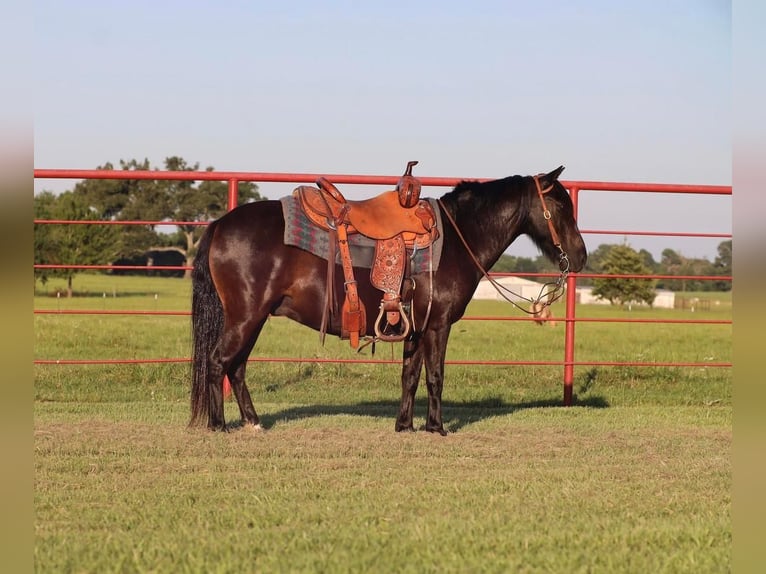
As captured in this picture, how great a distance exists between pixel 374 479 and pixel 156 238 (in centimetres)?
6121

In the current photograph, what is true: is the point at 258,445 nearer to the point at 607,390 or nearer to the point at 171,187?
the point at 607,390

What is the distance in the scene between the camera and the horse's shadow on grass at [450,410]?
6469mm

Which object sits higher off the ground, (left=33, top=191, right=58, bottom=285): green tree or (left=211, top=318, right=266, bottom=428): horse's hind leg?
(left=33, top=191, right=58, bottom=285): green tree

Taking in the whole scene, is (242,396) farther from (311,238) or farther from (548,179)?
(548,179)

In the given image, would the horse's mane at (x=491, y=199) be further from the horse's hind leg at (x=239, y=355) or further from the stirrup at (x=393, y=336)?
the horse's hind leg at (x=239, y=355)

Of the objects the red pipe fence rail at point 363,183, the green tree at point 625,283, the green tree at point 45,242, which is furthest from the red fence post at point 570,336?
the green tree at point 625,283

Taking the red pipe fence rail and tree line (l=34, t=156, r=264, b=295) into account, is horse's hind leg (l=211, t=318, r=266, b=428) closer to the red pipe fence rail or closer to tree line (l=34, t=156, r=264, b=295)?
the red pipe fence rail

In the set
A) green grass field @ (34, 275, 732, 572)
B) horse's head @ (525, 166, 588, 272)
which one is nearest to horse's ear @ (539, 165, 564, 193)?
horse's head @ (525, 166, 588, 272)

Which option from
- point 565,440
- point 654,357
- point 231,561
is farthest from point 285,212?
point 654,357

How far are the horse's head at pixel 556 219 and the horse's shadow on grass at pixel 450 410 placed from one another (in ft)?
4.29

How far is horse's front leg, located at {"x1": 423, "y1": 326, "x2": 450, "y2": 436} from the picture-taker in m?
5.89

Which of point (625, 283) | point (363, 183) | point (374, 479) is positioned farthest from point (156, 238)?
point (374, 479)

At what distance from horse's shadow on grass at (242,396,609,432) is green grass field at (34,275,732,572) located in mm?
28
